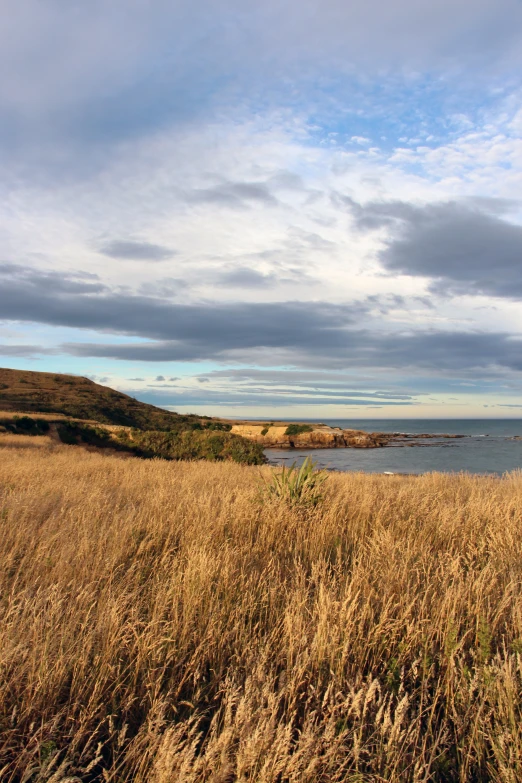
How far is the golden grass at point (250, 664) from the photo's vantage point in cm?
202

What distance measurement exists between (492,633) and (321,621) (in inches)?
47.4

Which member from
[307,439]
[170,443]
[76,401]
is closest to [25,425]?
[170,443]

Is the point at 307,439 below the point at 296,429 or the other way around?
below

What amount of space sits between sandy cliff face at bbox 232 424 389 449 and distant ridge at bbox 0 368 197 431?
761 centimetres

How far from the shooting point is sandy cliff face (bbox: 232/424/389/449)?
52.5 m

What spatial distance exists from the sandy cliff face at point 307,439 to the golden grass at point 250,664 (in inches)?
1835

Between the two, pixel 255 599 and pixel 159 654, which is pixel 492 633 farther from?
pixel 159 654

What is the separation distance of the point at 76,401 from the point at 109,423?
1133 cm

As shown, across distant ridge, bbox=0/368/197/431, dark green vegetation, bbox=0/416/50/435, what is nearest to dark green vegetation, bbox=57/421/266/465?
dark green vegetation, bbox=0/416/50/435

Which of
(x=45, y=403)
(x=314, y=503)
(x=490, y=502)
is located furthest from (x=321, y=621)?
(x=45, y=403)

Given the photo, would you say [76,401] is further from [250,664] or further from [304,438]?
[250,664]

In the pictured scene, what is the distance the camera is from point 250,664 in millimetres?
2707

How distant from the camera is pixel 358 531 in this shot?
19.2 ft

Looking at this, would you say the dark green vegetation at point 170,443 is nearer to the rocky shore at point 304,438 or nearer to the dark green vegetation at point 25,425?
the dark green vegetation at point 25,425
